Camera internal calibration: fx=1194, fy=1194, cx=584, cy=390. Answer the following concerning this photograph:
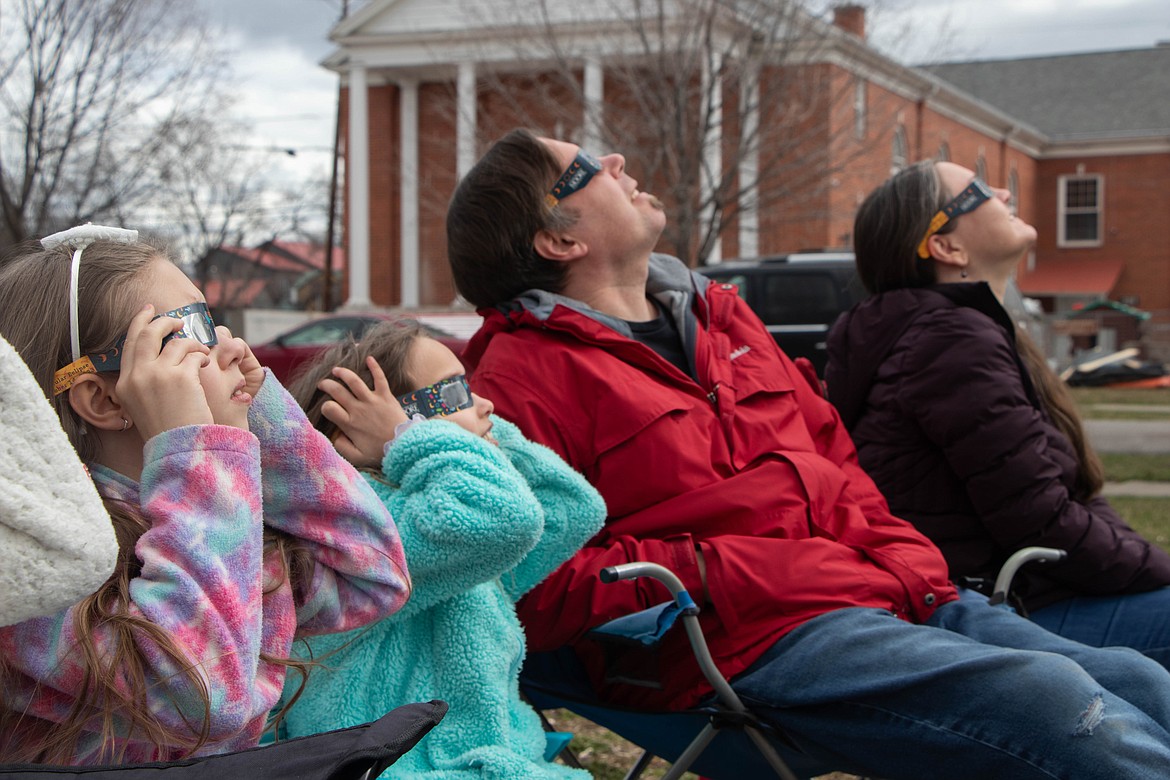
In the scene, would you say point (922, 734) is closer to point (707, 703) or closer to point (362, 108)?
point (707, 703)

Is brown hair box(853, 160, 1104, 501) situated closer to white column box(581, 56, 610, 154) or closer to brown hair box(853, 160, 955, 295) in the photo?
brown hair box(853, 160, 955, 295)

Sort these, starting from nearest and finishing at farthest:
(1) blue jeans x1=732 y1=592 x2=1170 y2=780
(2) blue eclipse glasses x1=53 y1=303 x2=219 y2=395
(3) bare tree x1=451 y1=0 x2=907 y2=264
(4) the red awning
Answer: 1. (2) blue eclipse glasses x1=53 y1=303 x2=219 y2=395
2. (1) blue jeans x1=732 y1=592 x2=1170 y2=780
3. (3) bare tree x1=451 y1=0 x2=907 y2=264
4. (4) the red awning

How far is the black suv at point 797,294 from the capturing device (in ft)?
43.1

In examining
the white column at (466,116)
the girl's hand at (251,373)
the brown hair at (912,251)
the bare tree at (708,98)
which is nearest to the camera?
the girl's hand at (251,373)

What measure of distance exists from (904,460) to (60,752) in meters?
2.31

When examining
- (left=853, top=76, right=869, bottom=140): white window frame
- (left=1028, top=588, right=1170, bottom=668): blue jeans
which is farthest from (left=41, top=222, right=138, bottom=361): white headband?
(left=853, top=76, right=869, bottom=140): white window frame

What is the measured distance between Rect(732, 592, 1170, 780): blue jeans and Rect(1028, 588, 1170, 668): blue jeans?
0.66 meters

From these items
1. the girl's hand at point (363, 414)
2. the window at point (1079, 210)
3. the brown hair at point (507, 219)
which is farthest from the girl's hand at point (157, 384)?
the window at point (1079, 210)

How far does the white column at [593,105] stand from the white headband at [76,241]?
14356 millimetres

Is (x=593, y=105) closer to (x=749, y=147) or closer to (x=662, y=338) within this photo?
(x=749, y=147)

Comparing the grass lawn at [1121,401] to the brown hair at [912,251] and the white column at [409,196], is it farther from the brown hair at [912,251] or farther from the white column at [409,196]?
the white column at [409,196]

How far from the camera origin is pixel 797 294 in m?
13.3

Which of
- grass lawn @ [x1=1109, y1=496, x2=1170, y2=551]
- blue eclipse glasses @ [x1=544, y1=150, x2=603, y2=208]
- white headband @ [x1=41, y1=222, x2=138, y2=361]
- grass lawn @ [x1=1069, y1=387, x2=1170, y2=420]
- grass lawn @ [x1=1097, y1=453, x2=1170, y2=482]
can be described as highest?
blue eclipse glasses @ [x1=544, y1=150, x2=603, y2=208]

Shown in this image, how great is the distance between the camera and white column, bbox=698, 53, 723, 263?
576 inches
